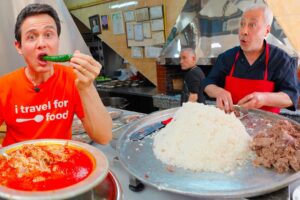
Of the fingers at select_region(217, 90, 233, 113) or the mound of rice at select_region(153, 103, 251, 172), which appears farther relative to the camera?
the fingers at select_region(217, 90, 233, 113)

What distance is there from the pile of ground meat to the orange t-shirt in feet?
3.43

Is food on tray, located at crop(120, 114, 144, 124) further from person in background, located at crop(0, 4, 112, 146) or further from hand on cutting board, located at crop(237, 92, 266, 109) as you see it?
hand on cutting board, located at crop(237, 92, 266, 109)

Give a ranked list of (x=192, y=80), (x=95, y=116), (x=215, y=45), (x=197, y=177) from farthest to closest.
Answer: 1. (x=215, y=45)
2. (x=192, y=80)
3. (x=95, y=116)
4. (x=197, y=177)

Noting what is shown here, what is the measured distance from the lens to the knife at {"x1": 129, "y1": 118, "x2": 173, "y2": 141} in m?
1.52

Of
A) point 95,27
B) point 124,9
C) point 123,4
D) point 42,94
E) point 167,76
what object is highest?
point 123,4

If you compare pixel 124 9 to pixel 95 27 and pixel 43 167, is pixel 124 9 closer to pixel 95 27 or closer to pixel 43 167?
pixel 95 27

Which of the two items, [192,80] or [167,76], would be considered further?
[167,76]

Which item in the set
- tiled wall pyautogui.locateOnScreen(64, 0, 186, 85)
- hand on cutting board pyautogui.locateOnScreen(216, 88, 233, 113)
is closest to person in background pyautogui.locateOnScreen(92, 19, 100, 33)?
tiled wall pyautogui.locateOnScreen(64, 0, 186, 85)

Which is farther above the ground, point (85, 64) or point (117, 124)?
point (85, 64)

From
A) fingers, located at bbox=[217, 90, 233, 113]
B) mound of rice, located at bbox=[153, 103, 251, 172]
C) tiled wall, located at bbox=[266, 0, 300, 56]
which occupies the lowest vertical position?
mound of rice, located at bbox=[153, 103, 251, 172]

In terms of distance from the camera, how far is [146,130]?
5.28 ft

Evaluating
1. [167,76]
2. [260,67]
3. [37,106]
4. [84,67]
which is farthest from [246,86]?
A: [167,76]

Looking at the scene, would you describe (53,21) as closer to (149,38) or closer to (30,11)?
(30,11)

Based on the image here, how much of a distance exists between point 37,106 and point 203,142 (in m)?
1.03
